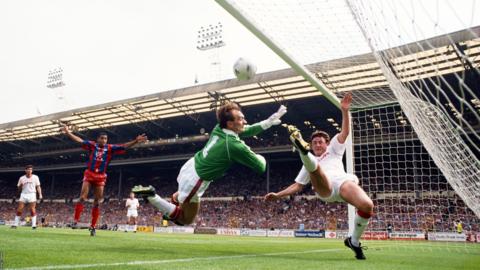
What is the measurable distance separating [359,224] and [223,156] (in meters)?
2.28

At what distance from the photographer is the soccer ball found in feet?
20.8

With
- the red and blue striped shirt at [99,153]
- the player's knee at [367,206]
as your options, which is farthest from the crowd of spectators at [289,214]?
the player's knee at [367,206]

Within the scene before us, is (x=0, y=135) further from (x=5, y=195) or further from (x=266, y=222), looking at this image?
(x=266, y=222)

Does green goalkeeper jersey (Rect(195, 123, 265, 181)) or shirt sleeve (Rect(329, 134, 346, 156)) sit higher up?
shirt sleeve (Rect(329, 134, 346, 156))

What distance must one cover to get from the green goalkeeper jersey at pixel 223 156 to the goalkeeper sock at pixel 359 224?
1767 mm

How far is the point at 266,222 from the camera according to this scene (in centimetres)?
3070

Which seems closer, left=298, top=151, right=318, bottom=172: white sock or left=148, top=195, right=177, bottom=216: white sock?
left=298, top=151, right=318, bottom=172: white sock

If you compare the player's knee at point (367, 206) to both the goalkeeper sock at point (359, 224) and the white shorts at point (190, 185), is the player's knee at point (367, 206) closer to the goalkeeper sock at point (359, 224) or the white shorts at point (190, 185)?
the goalkeeper sock at point (359, 224)

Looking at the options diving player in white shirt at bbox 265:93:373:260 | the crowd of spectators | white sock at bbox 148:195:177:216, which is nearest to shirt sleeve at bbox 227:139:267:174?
diving player in white shirt at bbox 265:93:373:260

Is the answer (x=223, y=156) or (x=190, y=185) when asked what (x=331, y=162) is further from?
(x=190, y=185)

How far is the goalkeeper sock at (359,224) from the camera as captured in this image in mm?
5570

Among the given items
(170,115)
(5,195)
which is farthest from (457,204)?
(5,195)

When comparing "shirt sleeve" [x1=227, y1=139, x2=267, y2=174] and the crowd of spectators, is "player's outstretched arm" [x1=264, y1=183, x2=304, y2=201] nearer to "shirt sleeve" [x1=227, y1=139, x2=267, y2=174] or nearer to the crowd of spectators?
"shirt sleeve" [x1=227, y1=139, x2=267, y2=174]

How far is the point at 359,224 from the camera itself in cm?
570
